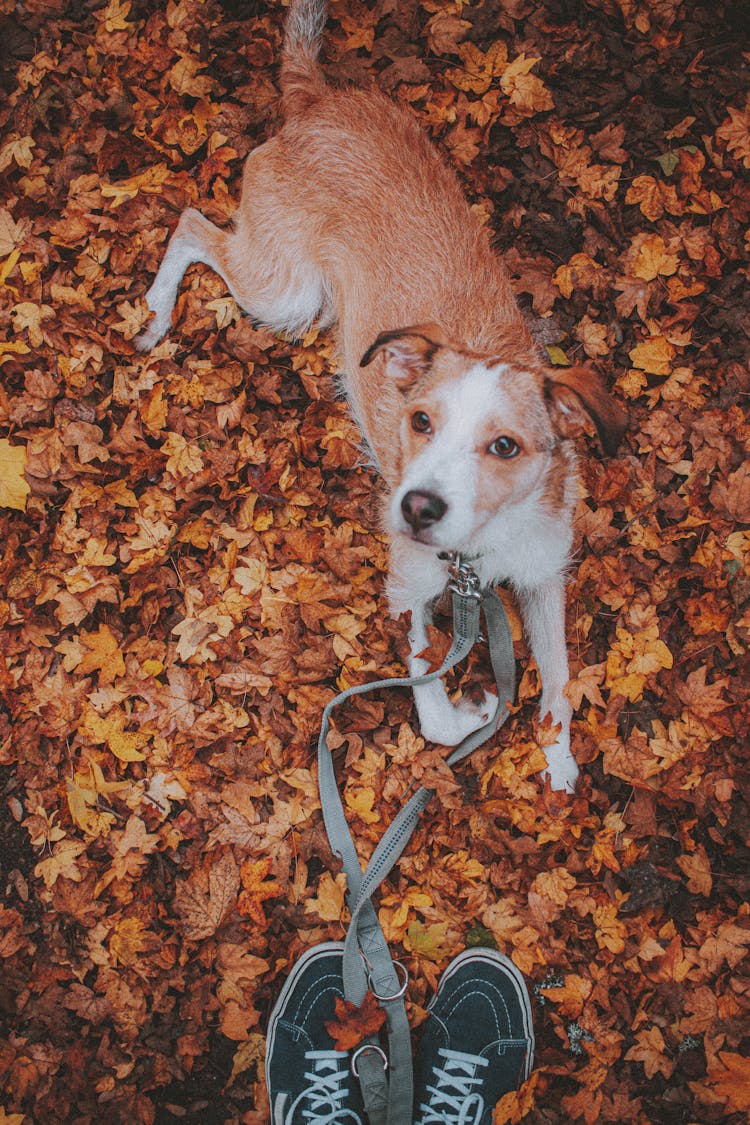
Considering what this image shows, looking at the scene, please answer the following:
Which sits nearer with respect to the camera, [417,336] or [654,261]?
[417,336]

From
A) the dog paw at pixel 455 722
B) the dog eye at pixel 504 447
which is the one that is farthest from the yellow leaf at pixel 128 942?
the dog eye at pixel 504 447

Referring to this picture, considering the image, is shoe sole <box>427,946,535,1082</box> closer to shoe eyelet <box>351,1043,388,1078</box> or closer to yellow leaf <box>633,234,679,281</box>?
shoe eyelet <box>351,1043,388,1078</box>

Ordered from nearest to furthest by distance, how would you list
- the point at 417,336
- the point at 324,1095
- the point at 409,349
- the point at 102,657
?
the point at 417,336 < the point at 409,349 < the point at 324,1095 < the point at 102,657

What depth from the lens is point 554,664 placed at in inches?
134

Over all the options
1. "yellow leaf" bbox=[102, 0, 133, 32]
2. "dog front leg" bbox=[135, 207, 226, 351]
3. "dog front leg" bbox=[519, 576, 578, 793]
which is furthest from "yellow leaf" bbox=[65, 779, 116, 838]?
"yellow leaf" bbox=[102, 0, 133, 32]

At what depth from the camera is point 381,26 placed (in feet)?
13.8

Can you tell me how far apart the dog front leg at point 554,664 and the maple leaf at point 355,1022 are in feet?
3.98

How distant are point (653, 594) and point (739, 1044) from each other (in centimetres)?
189

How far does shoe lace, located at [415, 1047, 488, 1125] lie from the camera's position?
120 inches

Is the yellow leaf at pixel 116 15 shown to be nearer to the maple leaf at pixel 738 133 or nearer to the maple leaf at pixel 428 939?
the maple leaf at pixel 738 133

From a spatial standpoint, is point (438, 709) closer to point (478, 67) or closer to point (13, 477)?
point (13, 477)

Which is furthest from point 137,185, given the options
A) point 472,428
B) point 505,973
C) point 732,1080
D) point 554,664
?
point 732,1080

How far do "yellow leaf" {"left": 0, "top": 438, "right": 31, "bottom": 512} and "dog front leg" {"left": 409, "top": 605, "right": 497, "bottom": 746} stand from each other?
2.01 metres

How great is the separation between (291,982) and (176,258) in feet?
12.0
